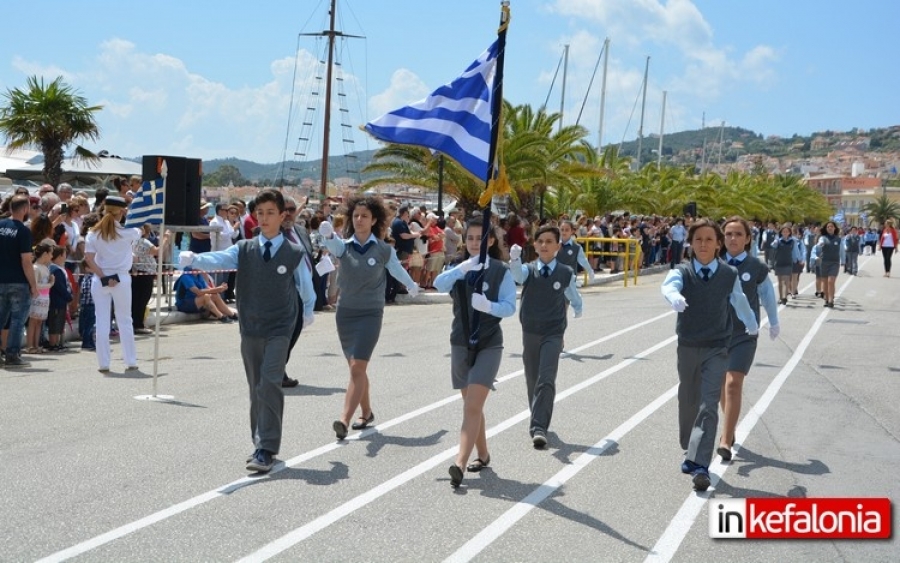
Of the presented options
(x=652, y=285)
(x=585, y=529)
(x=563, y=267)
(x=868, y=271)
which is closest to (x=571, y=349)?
(x=563, y=267)

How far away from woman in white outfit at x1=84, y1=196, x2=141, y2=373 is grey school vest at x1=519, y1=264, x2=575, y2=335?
5.02m

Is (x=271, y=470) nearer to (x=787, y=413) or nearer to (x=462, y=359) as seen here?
(x=462, y=359)

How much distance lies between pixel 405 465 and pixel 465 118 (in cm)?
276

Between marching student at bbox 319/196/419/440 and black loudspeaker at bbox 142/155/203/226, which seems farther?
black loudspeaker at bbox 142/155/203/226

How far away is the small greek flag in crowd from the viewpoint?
1090cm

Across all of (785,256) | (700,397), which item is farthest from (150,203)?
(785,256)

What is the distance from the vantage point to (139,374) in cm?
1188

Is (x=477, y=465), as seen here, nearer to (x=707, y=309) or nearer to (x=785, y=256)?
(x=707, y=309)

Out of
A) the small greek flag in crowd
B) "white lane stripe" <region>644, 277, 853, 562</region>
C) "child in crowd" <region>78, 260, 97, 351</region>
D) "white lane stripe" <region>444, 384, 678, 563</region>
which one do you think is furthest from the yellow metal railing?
"white lane stripe" <region>444, 384, 678, 563</region>

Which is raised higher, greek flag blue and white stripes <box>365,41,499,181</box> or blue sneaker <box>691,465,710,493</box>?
greek flag blue and white stripes <box>365,41,499,181</box>

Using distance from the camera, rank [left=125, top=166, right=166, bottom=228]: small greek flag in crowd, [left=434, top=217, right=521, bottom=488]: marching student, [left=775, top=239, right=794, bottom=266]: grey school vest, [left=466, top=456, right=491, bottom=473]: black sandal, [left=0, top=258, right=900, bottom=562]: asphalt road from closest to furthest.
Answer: [left=0, top=258, right=900, bottom=562]: asphalt road → [left=434, top=217, right=521, bottom=488]: marching student → [left=466, top=456, right=491, bottom=473]: black sandal → [left=125, top=166, right=166, bottom=228]: small greek flag in crowd → [left=775, top=239, right=794, bottom=266]: grey school vest

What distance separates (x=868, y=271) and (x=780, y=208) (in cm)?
5405

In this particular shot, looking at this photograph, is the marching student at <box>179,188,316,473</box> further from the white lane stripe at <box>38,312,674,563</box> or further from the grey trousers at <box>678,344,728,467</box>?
the grey trousers at <box>678,344,728,467</box>

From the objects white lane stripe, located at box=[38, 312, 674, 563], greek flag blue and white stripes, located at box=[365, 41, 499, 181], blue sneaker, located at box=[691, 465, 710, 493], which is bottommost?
white lane stripe, located at box=[38, 312, 674, 563]
